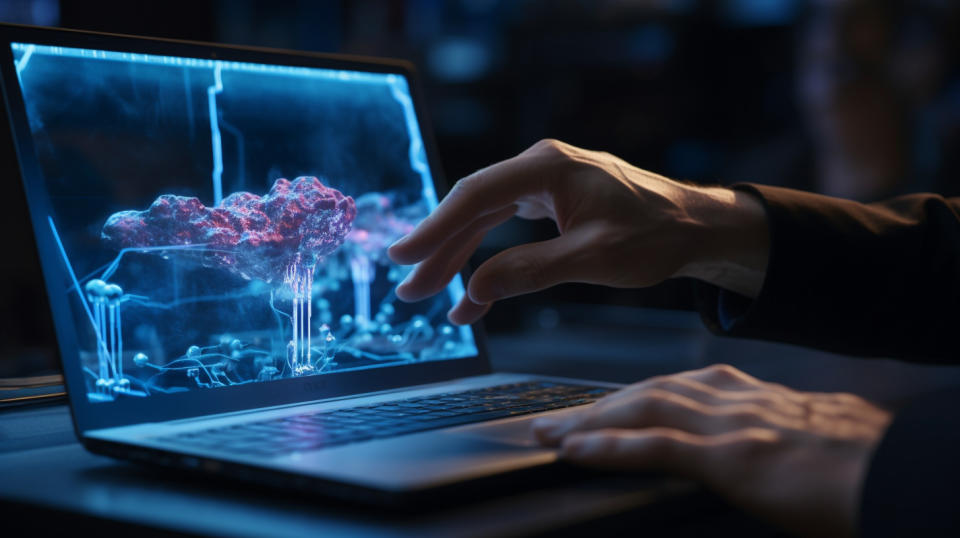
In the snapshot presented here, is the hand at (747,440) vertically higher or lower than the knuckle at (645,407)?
lower

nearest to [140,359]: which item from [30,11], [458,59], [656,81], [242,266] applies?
[242,266]

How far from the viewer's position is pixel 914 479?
0.64 metres

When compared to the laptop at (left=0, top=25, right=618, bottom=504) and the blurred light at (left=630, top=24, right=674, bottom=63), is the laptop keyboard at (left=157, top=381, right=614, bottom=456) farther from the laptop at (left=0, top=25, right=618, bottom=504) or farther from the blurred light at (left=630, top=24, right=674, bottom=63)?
the blurred light at (left=630, top=24, right=674, bottom=63)

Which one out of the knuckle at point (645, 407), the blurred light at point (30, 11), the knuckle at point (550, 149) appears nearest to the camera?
the knuckle at point (645, 407)

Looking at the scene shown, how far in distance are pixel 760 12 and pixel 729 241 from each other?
9.89 feet

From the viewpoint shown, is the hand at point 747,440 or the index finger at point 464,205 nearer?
the hand at point 747,440

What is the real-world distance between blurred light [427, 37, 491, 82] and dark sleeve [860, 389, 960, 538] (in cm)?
369

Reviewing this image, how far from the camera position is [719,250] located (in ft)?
3.10

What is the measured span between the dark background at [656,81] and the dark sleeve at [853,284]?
0.94 m

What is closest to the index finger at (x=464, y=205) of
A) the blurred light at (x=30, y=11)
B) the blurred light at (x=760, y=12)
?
the blurred light at (x=30, y=11)

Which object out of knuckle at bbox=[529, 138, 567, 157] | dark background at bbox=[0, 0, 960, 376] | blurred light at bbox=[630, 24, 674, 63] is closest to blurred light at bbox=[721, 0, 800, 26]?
dark background at bbox=[0, 0, 960, 376]

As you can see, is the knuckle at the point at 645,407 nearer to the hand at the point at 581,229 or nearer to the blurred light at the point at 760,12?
the hand at the point at 581,229

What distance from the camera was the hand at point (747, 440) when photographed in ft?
1.85

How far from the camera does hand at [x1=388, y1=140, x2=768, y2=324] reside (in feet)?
2.72
